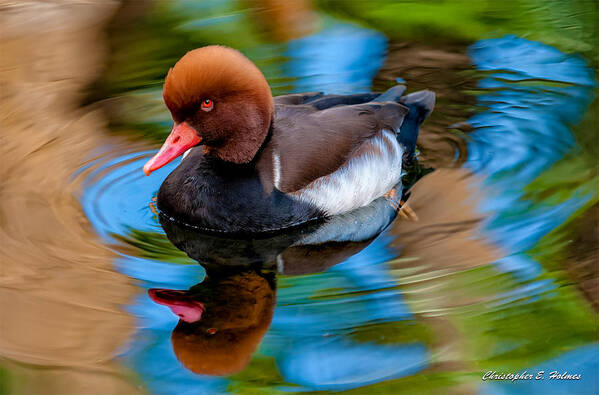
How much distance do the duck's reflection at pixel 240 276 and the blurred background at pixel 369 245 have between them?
75 millimetres

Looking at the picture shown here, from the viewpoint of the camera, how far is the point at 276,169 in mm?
5535

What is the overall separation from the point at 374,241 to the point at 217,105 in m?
1.30

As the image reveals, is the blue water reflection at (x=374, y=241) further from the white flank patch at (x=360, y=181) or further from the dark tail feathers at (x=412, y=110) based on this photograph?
the white flank patch at (x=360, y=181)

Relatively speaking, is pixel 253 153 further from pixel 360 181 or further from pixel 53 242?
pixel 53 242

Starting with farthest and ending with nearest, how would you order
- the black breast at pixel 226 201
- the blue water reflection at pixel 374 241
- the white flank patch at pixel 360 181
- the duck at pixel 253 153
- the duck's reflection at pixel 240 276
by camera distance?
the white flank patch at pixel 360 181, the black breast at pixel 226 201, the duck at pixel 253 153, the duck's reflection at pixel 240 276, the blue water reflection at pixel 374 241

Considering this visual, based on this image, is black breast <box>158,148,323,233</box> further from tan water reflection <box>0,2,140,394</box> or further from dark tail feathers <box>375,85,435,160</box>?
dark tail feathers <box>375,85,435,160</box>

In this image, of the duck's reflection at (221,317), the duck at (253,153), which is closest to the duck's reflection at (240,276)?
the duck's reflection at (221,317)

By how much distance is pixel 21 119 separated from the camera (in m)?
6.93

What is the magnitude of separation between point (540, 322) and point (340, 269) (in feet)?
3.92

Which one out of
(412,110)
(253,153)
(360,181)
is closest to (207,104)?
(253,153)

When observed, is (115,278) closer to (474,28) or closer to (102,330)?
(102,330)

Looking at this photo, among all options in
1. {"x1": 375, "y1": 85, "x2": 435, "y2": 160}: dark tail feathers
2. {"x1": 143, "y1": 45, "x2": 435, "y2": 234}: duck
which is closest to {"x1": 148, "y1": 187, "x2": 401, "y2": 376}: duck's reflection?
{"x1": 143, "y1": 45, "x2": 435, "y2": 234}: duck

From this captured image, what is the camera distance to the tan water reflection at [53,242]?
4.29 meters

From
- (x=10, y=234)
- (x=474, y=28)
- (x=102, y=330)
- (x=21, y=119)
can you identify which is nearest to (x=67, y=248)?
(x=10, y=234)
